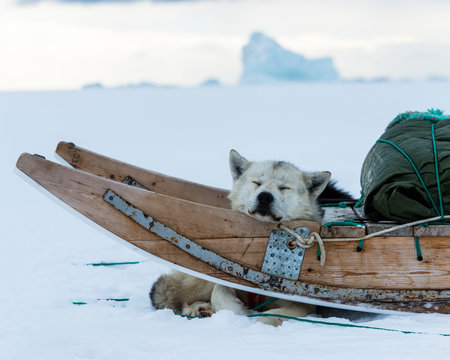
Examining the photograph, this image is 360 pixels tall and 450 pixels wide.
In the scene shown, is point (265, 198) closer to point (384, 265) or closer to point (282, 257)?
point (282, 257)

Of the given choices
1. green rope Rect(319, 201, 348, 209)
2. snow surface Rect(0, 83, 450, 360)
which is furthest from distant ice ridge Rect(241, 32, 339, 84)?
green rope Rect(319, 201, 348, 209)

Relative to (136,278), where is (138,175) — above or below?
above

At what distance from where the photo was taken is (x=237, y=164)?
4.02 metres

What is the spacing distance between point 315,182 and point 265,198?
1.58ft

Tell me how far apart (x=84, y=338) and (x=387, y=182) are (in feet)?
6.69


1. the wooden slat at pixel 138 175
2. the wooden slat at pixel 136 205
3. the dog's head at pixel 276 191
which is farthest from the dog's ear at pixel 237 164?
the wooden slat at pixel 138 175

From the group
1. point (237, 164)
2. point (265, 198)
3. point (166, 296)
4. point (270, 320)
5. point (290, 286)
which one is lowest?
point (270, 320)

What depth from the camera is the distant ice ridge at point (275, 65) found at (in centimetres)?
3278

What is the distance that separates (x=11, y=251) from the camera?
583 centimetres

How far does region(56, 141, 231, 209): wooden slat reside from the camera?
451 centimetres

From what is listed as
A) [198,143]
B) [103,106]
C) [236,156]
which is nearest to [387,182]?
[236,156]

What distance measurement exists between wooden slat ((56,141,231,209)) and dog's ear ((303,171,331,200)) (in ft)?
3.47

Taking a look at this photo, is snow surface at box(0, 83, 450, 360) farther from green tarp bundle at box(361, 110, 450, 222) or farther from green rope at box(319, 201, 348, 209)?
green rope at box(319, 201, 348, 209)

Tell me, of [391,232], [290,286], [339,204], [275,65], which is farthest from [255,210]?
[275,65]
